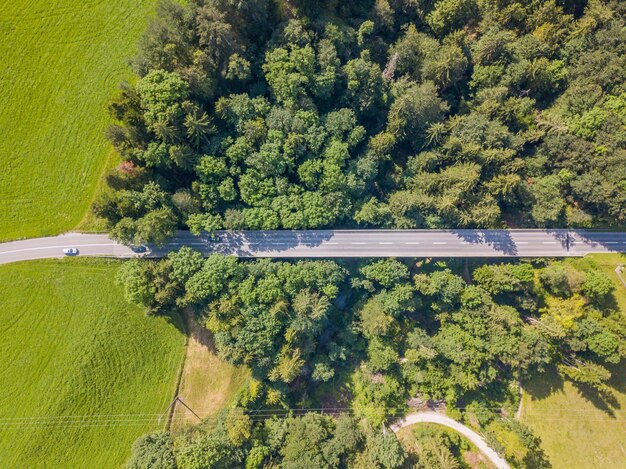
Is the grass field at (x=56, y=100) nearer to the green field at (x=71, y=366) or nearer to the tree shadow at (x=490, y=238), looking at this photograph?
the green field at (x=71, y=366)

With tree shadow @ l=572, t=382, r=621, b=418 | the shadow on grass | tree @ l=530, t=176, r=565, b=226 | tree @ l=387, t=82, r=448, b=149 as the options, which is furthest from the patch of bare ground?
tree shadow @ l=572, t=382, r=621, b=418

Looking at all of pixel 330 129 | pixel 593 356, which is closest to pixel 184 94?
pixel 330 129

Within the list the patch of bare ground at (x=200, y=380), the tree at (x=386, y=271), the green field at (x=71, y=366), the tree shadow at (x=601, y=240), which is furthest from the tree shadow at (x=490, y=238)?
the green field at (x=71, y=366)

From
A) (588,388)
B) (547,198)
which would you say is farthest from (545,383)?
(547,198)

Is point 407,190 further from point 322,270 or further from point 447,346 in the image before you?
point 447,346

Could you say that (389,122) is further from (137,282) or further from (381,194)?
(137,282)

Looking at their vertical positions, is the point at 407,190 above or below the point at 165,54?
below

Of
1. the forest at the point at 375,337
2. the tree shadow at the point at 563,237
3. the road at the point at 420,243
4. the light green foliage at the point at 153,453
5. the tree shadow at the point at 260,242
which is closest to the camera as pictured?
the light green foliage at the point at 153,453
